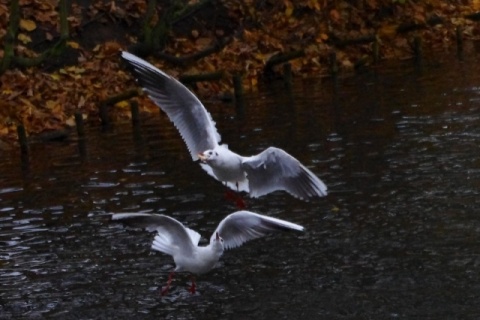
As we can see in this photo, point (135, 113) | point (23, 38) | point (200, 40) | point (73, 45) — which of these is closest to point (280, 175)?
point (135, 113)

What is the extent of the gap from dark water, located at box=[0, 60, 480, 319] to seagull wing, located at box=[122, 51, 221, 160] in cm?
93

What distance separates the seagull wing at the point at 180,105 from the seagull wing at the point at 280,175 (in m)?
0.82

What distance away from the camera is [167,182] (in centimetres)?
1588

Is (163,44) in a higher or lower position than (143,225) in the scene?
higher

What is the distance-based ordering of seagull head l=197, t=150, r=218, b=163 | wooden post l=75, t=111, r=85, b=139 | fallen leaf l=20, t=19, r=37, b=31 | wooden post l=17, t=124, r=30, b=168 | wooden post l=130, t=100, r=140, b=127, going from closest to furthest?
seagull head l=197, t=150, r=218, b=163 < wooden post l=17, t=124, r=30, b=168 < wooden post l=75, t=111, r=85, b=139 < wooden post l=130, t=100, r=140, b=127 < fallen leaf l=20, t=19, r=37, b=31

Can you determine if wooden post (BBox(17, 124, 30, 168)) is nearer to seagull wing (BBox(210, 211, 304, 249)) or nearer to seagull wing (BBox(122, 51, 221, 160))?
seagull wing (BBox(122, 51, 221, 160))

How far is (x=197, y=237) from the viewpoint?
1128cm

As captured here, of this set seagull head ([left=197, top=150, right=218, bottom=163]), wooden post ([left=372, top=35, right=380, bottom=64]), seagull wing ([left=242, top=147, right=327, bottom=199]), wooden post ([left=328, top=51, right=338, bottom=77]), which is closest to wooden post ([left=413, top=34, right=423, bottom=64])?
wooden post ([left=372, top=35, right=380, bottom=64])

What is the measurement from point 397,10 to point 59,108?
36.1 feet

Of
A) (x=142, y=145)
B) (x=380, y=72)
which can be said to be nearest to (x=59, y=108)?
(x=142, y=145)

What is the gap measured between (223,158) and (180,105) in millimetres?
1304

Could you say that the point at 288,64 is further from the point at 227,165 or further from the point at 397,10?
the point at 227,165

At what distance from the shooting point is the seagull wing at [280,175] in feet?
40.5

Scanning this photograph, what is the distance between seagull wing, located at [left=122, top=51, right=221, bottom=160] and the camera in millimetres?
13414
